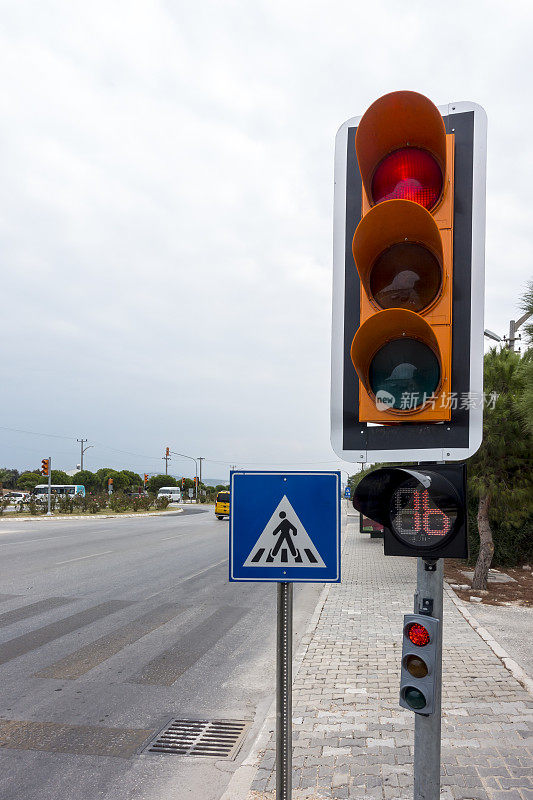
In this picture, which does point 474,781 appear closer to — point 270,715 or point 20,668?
point 270,715

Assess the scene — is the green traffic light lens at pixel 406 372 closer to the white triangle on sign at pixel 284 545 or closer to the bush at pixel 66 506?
the white triangle on sign at pixel 284 545

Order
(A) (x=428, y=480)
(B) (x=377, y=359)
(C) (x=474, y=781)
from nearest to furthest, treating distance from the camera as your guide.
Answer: (A) (x=428, y=480), (B) (x=377, y=359), (C) (x=474, y=781)

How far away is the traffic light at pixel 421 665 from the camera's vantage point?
2.20 m

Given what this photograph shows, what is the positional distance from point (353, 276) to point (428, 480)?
2.93ft

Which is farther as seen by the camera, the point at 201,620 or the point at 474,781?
the point at 201,620

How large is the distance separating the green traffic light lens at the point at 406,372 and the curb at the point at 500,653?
15.4 feet

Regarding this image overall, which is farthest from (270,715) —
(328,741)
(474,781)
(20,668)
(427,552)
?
(427,552)

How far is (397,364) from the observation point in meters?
2.22

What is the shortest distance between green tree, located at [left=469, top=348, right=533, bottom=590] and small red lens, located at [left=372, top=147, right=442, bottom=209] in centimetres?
860

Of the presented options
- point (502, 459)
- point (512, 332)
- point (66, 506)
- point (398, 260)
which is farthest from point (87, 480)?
point (398, 260)

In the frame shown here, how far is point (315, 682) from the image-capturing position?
19.4 feet

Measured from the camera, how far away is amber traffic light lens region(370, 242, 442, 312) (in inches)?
88.6

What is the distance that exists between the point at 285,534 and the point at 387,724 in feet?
10.0

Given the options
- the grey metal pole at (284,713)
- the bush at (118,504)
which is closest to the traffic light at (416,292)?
the grey metal pole at (284,713)
